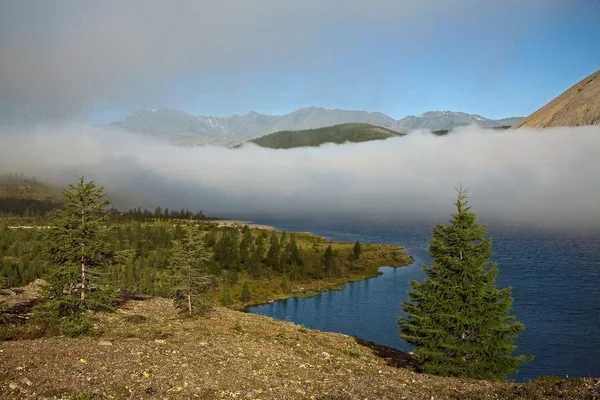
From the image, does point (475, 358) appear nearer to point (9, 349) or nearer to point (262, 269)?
point (9, 349)

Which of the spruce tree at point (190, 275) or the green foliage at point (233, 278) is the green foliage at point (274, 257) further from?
the spruce tree at point (190, 275)

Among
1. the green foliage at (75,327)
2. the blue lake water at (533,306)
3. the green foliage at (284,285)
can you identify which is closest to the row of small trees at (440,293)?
the green foliage at (75,327)

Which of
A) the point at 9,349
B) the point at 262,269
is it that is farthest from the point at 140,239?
the point at 9,349

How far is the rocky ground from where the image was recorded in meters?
19.2

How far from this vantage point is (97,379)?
19.6 m

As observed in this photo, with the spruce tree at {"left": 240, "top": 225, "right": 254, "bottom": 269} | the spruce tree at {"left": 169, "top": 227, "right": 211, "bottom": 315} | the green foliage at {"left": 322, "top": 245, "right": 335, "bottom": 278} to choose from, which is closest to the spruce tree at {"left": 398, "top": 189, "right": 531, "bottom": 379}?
the spruce tree at {"left": 169, "top": 227, "right": 211, "bottom": 315}

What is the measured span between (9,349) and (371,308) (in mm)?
77833

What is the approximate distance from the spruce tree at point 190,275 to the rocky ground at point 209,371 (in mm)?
5266

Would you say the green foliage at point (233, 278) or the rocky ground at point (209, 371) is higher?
the rocky ground at point (209, 371)

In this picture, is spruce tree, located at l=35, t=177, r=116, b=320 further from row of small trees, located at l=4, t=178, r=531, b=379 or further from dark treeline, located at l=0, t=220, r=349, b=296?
dark treeline, located at l=0, t=220, r=349, b=296

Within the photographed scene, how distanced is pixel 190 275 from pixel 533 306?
71.3 metres

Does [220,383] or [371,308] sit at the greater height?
[220,383]

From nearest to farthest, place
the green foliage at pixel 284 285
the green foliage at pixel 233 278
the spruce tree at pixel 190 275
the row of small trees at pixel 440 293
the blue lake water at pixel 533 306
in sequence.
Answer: the row of small trees at pixel 440 293 < the spruce tree at pixel 190 275 < the blue lake water at pixel 533 306 < the green foliage at pixel 284 285 < the green foliage at pixel 233 278

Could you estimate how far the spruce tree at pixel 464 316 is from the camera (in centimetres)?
2689
